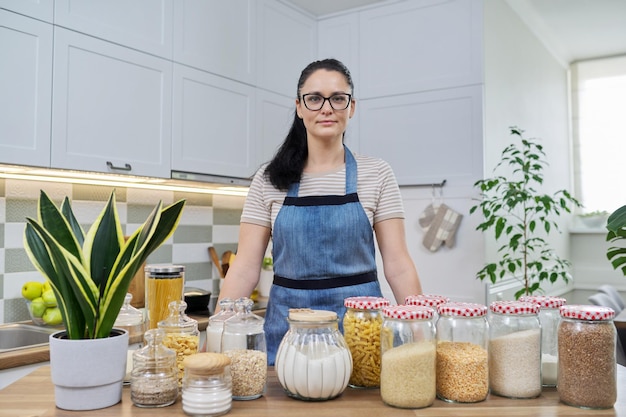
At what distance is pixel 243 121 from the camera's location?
2.94 meters

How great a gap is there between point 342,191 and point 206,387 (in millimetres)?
857

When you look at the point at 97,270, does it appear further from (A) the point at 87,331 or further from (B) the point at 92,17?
(B) the point at 92,17

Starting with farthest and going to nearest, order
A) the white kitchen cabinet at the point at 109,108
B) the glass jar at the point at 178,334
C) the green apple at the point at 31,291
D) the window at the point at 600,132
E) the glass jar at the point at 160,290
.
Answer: the window at the point at 600,132
the green apple at the point at 31,291
the white kitchen cabinet at the point at 109,108
the glass jar at the point at 160,290
the glass jar at the point at 178,334

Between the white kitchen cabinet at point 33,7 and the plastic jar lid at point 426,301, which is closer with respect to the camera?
the plastic jar lid at point 426,301

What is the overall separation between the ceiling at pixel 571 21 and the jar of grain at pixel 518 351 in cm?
271

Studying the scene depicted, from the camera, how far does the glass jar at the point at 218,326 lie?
1062mm

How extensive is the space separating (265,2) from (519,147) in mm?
1962

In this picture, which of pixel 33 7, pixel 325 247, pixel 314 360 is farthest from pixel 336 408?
pixel 33 7

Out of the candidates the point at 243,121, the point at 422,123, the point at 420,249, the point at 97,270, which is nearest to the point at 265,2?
the point at 243,121

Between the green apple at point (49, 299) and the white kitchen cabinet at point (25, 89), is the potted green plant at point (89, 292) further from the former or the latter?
the green apple at point (49, 299)

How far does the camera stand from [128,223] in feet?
9.02

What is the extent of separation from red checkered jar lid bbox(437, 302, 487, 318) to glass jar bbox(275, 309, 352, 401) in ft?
0.63

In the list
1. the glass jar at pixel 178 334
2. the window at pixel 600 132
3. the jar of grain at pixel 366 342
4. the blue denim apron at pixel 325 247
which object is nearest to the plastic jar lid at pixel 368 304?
the jar of grain at pixel 366 342

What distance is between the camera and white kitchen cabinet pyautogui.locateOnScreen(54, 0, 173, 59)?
213 centimetres
